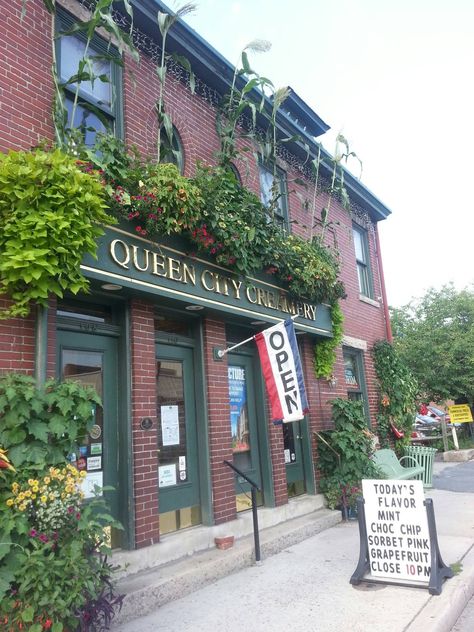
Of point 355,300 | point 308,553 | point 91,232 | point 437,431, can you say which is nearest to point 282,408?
point 308,553

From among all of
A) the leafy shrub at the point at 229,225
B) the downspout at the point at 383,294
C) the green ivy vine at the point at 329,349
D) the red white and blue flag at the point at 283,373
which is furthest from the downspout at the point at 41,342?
the downspout at the point at 383,294

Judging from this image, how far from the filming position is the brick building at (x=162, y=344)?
4.73m

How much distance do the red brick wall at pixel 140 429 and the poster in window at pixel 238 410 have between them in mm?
1685

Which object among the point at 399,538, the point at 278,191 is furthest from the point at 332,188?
the point at 399,538

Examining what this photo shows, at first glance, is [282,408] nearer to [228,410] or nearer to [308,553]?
[228,410]

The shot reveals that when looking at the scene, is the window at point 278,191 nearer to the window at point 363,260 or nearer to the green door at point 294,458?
the window at point 363,260

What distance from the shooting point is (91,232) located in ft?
13.4

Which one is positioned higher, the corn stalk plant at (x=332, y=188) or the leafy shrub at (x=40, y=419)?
the corn stalk plant at (x=332, y=188)

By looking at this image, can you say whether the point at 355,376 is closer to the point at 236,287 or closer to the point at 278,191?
the point at 278,191

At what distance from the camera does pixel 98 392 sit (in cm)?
498

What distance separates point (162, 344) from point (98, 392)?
106 centimetres

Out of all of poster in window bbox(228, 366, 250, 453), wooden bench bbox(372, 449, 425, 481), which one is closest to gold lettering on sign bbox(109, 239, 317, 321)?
poster in window bbox(228, 366, 250, 453)

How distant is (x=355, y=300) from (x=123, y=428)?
6.53 meters

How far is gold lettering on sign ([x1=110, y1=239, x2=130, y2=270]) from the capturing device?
479 cm
